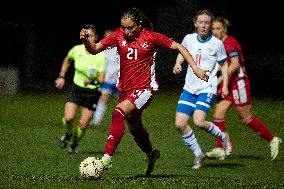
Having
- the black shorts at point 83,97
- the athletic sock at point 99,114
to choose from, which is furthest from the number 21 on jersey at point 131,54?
the athletic sock at point 99,114

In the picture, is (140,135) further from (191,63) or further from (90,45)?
(90,45)

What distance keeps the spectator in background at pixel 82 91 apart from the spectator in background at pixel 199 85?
244 cm

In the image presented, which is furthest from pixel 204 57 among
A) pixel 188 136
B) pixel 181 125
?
pixel 188 136

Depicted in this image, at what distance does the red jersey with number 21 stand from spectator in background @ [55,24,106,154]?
144 inches

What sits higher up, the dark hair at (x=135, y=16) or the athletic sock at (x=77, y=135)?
the dark hair at (x=135, y=16)

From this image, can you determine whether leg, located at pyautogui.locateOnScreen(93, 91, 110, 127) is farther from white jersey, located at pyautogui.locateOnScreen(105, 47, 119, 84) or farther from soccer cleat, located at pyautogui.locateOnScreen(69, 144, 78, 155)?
soccer cleat, located at pyautogui.locateOnScreen(69, 144, 78, 155)

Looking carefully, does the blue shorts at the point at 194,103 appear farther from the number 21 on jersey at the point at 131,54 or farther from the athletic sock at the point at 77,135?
the athletic sock at the point at 77,135

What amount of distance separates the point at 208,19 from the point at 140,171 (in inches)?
91.8

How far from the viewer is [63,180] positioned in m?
10.6

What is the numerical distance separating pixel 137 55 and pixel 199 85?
2.09m

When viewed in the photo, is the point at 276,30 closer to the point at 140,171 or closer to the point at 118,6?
the point at 118,6

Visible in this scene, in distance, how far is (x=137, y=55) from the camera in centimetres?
1122

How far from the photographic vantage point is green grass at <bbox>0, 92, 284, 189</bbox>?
10.6m

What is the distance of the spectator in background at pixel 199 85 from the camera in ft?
42.2
